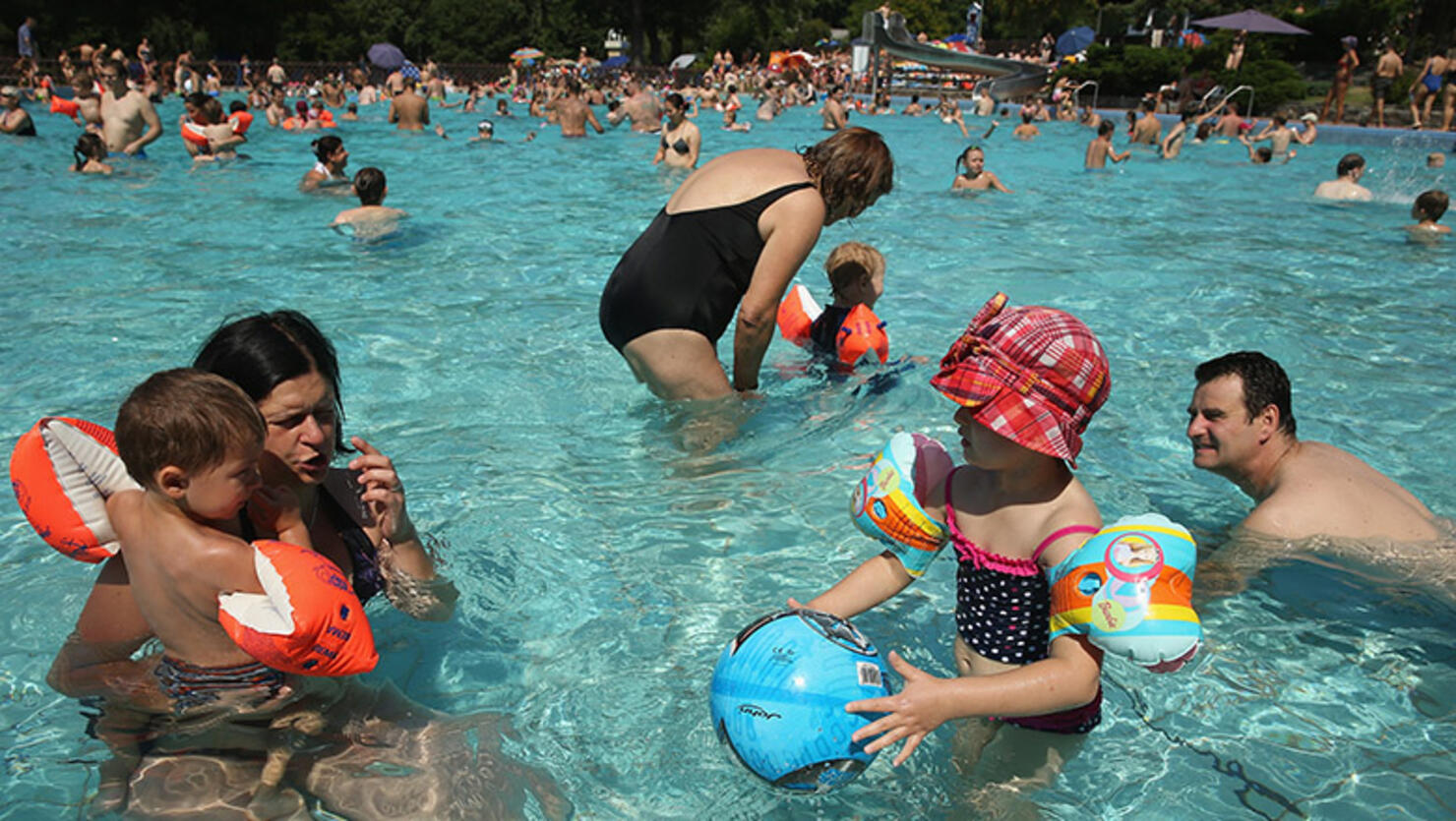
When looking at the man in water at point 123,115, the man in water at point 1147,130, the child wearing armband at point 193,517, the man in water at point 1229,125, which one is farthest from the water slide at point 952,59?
the child wearing armband at point 193,517

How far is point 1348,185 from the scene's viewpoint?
46.0 ft

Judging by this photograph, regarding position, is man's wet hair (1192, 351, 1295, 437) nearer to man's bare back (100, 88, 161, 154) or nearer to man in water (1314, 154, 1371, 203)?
man in water (1314, 154, 1371, 203)

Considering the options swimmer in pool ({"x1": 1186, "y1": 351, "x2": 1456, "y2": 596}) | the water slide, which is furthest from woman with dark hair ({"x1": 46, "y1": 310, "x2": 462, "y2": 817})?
the water slide

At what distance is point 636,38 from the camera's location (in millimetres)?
66312

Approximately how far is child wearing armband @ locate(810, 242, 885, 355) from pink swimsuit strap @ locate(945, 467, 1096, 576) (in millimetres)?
3279

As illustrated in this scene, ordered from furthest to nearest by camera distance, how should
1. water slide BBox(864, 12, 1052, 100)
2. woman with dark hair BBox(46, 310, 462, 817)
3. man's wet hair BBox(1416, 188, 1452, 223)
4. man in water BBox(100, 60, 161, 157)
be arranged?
water slide BBox(864, 12, 1052, 100), man in water BBox(100, 60, 161, 157), man's wet hair BBox(1416, 188, 1452, 223), woman with dark hair BBox(46, 310, 462, 817)

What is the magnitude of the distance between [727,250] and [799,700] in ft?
7.68

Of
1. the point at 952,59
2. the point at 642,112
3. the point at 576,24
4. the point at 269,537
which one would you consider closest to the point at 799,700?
the point at 269,537

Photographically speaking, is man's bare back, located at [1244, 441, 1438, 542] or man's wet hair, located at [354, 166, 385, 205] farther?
man's wet hair, located at [354, 166, 385, 205]

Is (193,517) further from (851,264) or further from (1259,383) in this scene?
(851,264)

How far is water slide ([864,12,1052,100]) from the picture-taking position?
134 feet

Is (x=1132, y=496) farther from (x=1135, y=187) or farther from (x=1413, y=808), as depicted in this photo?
(x=1135, y=187)

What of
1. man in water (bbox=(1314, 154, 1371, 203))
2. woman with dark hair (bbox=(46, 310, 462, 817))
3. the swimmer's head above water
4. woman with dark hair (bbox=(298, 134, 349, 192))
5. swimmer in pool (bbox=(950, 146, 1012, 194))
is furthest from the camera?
swimmer in pool (bbox=(950, 146, 1012, 194))

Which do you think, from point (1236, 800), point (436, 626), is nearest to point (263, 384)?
point (436, 626)
